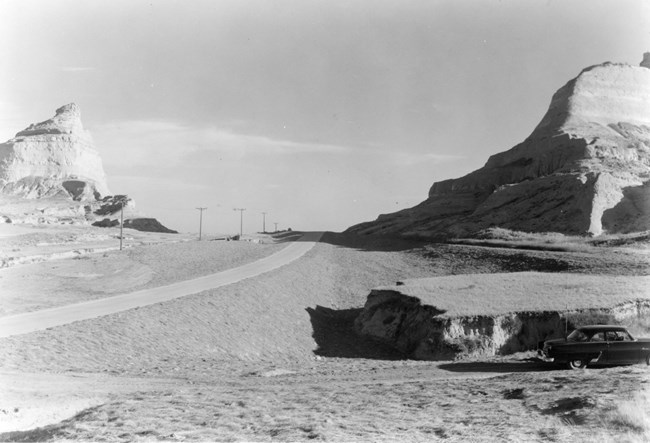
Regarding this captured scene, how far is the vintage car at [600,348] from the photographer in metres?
16.5

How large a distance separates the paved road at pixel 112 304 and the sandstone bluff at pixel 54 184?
108 meters

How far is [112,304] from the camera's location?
28.7m

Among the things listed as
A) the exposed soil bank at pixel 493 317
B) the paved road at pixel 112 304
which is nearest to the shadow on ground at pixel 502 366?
the exposed soil bank at pixel 493 317

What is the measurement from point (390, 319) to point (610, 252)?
2336cm

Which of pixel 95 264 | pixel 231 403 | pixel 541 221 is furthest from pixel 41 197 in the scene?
pixel 231 403

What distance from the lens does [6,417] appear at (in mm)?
12062

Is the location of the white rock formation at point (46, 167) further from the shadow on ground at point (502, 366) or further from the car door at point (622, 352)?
the car door at point (622, 352)

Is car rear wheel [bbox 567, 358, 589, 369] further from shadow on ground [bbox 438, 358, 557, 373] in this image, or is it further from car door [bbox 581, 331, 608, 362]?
shadow on ground [bbox 438, 358, 557, 373]

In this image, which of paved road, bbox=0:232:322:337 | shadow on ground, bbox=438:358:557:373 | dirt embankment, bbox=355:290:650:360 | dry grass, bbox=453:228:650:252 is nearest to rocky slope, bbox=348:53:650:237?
dry grass, bbox=453:228:650:252

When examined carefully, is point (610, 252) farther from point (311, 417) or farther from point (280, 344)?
Answer: point (311, 417)

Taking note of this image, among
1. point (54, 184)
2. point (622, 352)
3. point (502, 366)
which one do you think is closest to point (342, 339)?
point (502, 366)

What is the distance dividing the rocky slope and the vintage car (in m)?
45.0

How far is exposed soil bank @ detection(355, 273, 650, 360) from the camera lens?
23.5m

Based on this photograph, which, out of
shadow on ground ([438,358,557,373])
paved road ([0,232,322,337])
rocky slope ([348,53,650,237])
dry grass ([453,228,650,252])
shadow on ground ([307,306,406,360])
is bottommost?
shadow on ground ([307,306,406,360])
